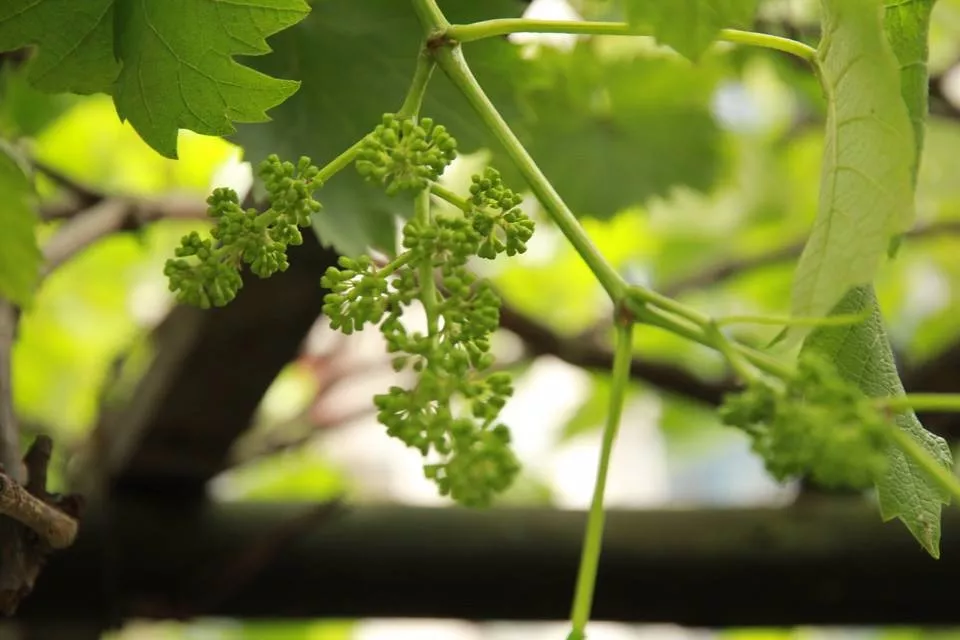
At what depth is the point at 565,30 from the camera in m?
0.38

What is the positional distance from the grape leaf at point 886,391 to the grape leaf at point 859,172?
0.17ft

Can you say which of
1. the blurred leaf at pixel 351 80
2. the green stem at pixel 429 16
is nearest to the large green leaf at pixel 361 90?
the blurred leaf at pixel 351 80

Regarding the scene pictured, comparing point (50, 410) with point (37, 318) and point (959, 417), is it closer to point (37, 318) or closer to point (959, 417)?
point (37, 318)

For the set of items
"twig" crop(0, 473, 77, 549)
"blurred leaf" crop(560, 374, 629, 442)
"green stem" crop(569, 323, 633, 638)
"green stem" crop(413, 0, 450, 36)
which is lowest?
"twig" crop(0, 473, 77, 549)

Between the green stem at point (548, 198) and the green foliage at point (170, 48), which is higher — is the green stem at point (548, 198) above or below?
below

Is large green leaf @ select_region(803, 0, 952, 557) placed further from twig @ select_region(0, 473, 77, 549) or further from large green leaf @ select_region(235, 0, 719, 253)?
twig @ select_region(0, 473, 77, 549)

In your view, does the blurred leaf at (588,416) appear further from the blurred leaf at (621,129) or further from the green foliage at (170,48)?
the green foliage at (170,48)

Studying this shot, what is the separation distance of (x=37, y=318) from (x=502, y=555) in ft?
2.43

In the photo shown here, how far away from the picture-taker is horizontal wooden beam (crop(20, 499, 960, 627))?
0.84 metres

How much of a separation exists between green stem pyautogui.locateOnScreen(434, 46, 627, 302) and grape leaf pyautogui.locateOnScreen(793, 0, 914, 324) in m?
0.06

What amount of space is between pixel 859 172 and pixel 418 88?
0.14m

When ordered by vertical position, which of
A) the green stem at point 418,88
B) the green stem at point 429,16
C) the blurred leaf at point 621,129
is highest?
the blurred leaf at point 621,129

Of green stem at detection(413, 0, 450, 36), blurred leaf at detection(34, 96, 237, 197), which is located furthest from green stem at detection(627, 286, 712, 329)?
blurred leaf at detection(34, 96, 237, 197)

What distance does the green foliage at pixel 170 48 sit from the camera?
378mm
